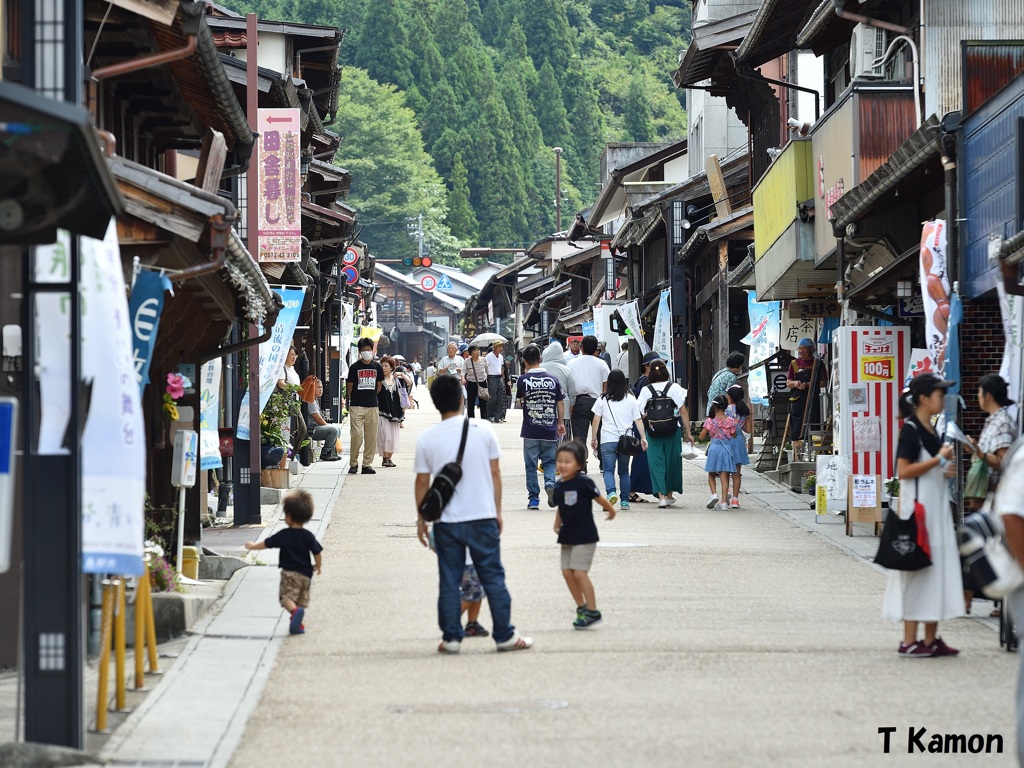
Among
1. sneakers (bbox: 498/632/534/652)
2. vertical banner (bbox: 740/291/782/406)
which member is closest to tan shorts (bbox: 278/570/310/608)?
sneakers (bbox: 498/632/534/652)

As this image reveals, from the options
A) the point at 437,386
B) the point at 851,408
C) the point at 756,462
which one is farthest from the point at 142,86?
the point at 756,462

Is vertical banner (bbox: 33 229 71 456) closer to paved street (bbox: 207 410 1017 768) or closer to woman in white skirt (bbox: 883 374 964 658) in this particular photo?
paved street (bbox: 207 410 1017 768)

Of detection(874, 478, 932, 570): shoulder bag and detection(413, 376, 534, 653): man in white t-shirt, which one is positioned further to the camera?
detection(413, 376, 534, 653): man in white t-shirt

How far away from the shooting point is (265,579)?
12.6 meters

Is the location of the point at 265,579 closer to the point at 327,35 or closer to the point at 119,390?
the point at 119,390

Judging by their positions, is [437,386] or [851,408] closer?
[437,386]

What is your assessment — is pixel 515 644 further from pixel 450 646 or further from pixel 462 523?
pixel 462 523

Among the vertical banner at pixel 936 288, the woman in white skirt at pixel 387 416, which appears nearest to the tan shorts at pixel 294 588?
the vertical banner at pixel 936 288

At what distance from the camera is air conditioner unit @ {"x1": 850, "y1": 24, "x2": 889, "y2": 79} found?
18.4 metres

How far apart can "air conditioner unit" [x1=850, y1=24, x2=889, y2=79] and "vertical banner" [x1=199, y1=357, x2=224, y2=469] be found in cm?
852

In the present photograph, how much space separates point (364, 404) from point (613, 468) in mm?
6091

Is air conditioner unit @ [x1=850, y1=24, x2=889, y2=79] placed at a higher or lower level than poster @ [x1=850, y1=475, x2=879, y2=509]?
higher


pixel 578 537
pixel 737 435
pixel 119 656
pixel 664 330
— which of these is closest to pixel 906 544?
pixel 578 537

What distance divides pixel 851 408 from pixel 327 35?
53.1 ft
